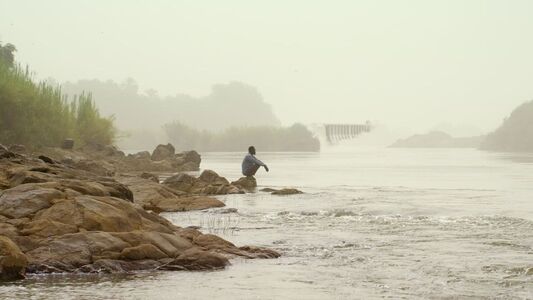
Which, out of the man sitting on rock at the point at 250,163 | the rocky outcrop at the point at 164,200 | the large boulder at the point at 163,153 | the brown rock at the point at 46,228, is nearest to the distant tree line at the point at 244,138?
the large boulder at the point at 163,153

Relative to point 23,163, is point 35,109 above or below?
above

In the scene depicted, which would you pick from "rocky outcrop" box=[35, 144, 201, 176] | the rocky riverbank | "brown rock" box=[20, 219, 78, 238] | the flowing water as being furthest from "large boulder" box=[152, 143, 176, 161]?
"brown rock" box=[20, 219, 78, 238]

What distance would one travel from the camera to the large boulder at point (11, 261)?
10.1 m

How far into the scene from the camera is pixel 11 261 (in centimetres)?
1018

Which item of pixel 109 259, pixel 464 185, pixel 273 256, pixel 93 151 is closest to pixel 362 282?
pixel 273 256

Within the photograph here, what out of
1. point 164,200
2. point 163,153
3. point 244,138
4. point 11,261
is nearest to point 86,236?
point 11,261

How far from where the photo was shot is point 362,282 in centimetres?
1045

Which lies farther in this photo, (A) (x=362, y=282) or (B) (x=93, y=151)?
(B) (x=93, y=151)

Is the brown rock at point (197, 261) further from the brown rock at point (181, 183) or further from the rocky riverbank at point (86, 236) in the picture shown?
the brown rock at point (181, 183)

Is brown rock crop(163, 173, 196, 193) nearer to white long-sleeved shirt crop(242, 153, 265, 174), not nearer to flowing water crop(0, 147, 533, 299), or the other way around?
white long-sleeved shirt crop(242, 153, 265, 174)

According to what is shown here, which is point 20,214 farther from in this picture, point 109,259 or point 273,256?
point 273,256

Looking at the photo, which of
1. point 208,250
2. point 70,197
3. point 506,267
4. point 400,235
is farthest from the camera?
point 400,235

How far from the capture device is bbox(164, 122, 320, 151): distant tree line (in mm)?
130250

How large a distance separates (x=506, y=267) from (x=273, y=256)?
4002mm
